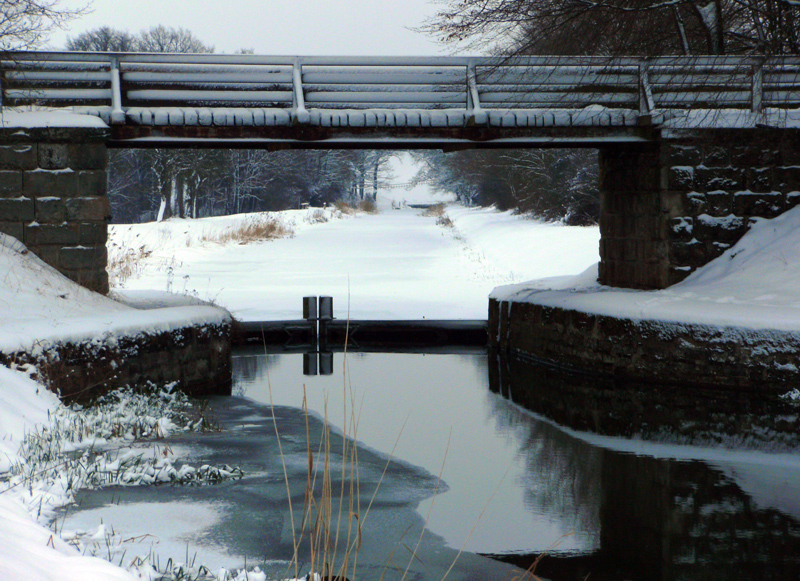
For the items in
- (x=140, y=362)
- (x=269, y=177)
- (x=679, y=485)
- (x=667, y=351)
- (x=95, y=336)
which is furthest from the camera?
(x=269, y=177)

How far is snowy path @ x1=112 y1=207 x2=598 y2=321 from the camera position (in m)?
18.5

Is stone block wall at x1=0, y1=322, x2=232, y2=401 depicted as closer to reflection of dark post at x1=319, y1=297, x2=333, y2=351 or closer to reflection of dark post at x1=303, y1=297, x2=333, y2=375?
reflection of dark post at x1=303, y1=297, x2=333, y2=375

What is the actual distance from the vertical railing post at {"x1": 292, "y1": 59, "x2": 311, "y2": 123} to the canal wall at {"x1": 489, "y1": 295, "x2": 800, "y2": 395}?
4346 mm

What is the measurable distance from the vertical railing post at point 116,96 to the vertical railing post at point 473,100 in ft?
14.4

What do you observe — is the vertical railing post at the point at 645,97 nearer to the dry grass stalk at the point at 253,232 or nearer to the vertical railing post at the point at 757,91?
the vertical railing post at the point at 757,91

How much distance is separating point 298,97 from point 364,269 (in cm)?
1442

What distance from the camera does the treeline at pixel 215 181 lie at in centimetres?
4591

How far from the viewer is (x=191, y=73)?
11469 mm

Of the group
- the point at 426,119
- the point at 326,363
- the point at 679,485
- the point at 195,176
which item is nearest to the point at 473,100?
the point at 426,119

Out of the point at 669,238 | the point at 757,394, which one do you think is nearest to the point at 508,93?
the point at 669,238

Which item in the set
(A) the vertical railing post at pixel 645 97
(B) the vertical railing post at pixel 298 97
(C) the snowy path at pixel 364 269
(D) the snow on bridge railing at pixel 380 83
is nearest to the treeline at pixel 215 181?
(C) the snowy path at pixel 364 269

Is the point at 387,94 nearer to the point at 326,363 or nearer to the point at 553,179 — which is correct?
the point at 326,363

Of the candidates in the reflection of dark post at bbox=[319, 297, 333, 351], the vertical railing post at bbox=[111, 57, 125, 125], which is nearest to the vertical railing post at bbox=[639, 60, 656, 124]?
the reflection of dark post at bbox=[319, 297, 333, 351]

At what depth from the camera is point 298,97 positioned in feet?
36.7
